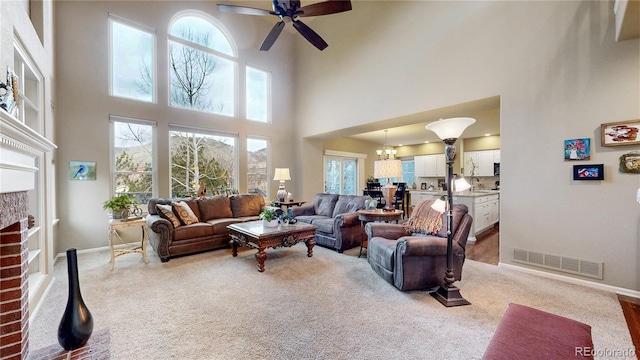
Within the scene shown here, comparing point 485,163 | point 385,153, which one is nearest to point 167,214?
point 385,153

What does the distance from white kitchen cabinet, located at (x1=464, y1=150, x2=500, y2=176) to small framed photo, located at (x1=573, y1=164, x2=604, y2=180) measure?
481 cm

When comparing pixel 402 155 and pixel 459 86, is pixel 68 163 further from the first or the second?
pixel 402 155

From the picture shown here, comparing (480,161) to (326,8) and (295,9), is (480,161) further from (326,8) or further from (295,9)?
(295,9)

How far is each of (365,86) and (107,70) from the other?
4800 mm

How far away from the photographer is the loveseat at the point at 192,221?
3.74 meters

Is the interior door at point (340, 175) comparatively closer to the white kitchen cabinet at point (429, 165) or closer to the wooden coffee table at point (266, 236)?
the white kitchen cabinet at point (429, 165)

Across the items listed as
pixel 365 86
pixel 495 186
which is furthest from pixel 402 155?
pixel 365 86

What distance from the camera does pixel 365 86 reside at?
17.3 feet

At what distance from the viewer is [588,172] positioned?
2838mm

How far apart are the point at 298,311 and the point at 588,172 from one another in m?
3.53

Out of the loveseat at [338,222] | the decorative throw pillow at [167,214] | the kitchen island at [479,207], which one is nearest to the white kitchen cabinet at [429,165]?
the kitchen island at [479,207]

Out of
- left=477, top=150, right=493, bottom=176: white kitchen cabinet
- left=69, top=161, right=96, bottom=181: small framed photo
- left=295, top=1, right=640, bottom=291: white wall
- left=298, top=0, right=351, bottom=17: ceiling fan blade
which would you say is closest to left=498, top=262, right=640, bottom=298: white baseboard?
left=295, top=1, right=640, bottom=291: white wall

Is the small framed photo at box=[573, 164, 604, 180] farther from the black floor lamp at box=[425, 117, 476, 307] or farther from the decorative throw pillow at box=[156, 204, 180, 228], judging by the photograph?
the decorative throw pillow at box=[156, 204, 180, 228]

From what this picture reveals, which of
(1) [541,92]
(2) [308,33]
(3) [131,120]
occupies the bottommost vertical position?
(1) [541,92]
